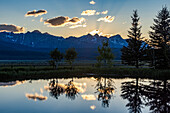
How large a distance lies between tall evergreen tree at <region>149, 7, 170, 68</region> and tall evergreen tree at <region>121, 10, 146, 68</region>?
3.73 metres

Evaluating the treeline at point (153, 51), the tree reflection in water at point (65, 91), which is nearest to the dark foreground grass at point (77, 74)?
the treeline at point (153, 51)

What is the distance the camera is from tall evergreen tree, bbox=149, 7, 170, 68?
43.6 metres

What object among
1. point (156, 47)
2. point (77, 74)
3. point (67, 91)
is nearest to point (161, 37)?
point (156, 47)

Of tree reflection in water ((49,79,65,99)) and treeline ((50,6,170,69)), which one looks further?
treeline ((50,6,170,69))

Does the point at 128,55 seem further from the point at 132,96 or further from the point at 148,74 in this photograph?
→ the point at 132,96

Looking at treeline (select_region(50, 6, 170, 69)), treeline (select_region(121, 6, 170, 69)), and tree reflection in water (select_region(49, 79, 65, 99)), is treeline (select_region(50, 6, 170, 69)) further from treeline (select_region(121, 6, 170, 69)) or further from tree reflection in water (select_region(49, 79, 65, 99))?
tree reflection in water (select_region(49, 79, 65, 99))

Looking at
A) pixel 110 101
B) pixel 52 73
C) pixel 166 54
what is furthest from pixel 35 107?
pixel 166 54

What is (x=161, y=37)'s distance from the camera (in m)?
45.7

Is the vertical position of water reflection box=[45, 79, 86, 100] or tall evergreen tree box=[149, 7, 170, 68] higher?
tall evergreen tree box=[149, 7, 170, 68]

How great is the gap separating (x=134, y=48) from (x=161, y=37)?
7650mm

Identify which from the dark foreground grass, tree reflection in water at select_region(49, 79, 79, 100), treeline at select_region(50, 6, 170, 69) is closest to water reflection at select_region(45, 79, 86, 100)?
tree reflection in water at select_region(49, 79, 79, 100)

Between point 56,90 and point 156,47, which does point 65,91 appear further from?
point 156,47

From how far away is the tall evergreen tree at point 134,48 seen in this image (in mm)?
48781

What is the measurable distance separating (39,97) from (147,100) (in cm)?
1120
